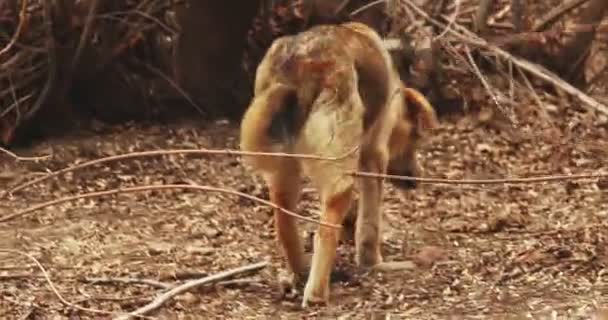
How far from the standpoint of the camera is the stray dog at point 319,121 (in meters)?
5.73

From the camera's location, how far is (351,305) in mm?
5926

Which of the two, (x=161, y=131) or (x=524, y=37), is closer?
(x=524, y=37)

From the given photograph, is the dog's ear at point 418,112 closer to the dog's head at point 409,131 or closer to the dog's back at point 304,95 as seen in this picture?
the dog's head at point 409,131

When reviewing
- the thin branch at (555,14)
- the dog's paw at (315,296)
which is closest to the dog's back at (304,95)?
the dog's paw at (315,296)

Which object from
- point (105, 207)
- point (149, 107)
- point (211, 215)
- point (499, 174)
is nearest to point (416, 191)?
point (499, 174)

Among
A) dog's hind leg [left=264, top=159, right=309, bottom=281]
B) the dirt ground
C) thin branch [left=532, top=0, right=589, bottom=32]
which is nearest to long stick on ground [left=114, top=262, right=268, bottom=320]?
the dirt ground

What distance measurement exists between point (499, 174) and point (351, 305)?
8.37ft

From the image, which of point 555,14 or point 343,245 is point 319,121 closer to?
point 343,245

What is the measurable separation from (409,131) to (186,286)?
1435mm

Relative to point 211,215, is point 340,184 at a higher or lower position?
A: higher

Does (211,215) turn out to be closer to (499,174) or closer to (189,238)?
(189,238)

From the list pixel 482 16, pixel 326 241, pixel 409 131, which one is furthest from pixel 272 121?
pixel 482 16

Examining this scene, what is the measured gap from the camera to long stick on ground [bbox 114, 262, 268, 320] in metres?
5.57

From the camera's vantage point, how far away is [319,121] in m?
5.71
